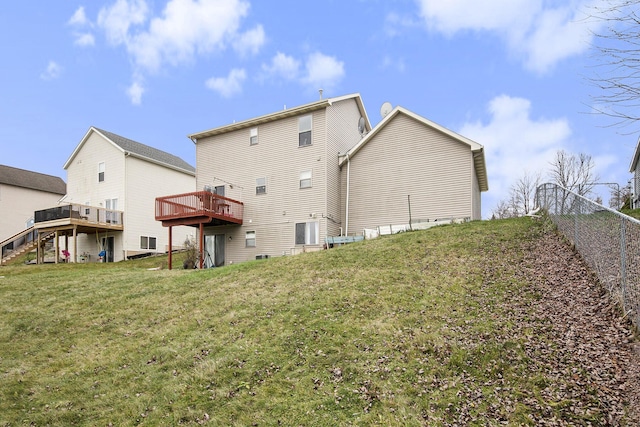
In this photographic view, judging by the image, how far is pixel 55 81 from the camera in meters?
24.3

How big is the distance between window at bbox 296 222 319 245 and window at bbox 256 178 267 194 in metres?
2.86

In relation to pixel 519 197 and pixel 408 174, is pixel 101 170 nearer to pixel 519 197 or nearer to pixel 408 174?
pixel 408 174

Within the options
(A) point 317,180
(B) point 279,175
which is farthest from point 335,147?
(B) point 279,175

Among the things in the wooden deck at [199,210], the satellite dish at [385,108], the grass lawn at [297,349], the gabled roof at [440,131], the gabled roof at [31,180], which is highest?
the satellite dish at [385,108]

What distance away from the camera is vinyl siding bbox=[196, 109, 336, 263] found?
19.0m

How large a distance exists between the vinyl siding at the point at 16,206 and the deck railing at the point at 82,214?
408 inches

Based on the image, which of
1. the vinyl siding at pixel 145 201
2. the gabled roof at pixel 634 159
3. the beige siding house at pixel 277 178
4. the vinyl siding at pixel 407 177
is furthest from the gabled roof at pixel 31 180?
the gabled roof at pixel 634 159

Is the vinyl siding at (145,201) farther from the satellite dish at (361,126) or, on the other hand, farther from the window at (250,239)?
the satellite dish at (361,126)

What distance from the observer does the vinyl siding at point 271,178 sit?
19.0 metres

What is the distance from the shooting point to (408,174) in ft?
58.6

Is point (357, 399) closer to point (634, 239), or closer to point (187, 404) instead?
point (187, 404)

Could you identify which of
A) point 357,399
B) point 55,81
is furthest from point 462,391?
point 55,81

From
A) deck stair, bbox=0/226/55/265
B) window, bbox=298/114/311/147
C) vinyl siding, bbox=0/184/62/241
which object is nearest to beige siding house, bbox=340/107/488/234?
window, bbox=298/114/311/147

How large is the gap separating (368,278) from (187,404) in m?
5.48
